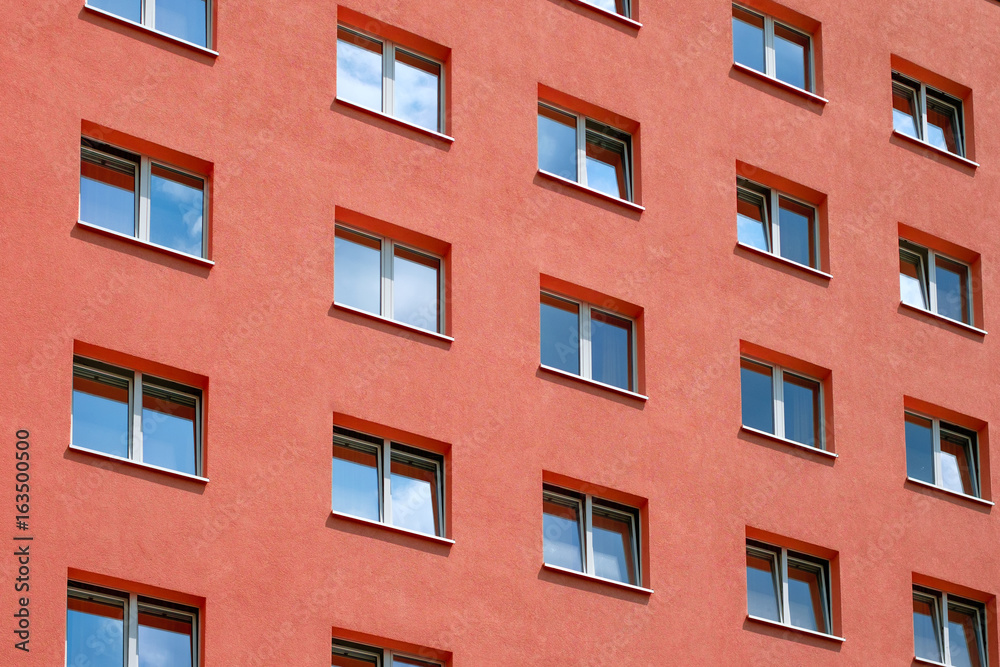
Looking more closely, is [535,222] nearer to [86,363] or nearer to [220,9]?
Result: [220,9]

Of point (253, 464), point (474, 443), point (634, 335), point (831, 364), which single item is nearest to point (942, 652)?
point (831, 364)

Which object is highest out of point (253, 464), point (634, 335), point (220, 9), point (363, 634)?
point (220, 9)

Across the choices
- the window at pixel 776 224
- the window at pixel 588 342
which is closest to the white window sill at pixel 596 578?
the window at pixel 588 342

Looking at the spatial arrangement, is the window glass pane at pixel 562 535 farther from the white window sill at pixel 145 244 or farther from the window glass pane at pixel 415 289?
the white window sill at pixel 145 244

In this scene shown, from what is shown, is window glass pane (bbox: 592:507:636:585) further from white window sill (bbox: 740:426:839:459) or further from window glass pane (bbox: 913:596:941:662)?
window glass pane (bbox: 913:596:941:662)

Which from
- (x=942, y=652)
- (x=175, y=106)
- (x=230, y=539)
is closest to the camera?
(x=230, y=539)

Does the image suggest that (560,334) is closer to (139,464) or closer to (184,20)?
(184,20)

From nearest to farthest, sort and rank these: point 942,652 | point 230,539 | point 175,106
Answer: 1. point 230,539
2. point 175,106
3. point 942,652

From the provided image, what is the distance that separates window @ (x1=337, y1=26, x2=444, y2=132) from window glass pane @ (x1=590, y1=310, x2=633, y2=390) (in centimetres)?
388

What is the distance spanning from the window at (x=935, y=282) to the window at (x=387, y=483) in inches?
423

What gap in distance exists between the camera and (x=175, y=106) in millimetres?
27906

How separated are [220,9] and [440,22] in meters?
3.78

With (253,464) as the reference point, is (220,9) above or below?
above

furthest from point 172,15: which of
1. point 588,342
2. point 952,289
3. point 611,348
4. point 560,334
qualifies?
point 952,289
